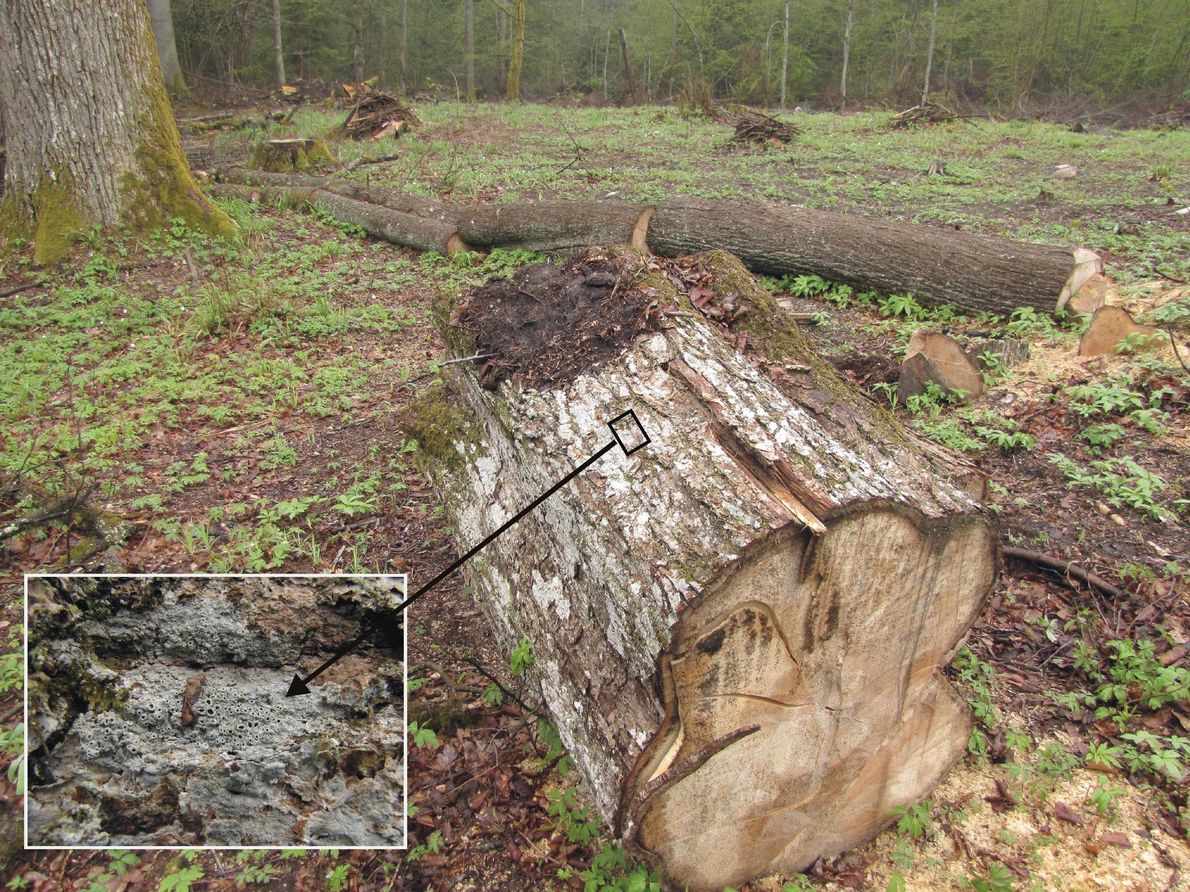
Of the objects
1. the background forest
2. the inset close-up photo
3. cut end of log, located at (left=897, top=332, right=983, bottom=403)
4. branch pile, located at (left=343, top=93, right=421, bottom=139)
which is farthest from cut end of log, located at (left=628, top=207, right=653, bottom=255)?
the background forest

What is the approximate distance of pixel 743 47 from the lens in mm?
28938

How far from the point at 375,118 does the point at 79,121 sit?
804cm

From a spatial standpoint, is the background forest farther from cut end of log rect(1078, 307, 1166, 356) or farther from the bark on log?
cut end of log rect(1078, 307, 1166, 356)

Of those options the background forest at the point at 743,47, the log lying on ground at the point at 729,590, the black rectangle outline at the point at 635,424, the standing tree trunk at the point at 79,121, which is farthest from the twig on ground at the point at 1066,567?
the background forest at the point at 743,47

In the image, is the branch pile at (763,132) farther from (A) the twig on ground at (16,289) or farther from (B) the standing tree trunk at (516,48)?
(A) the twig on ground at (16,289)

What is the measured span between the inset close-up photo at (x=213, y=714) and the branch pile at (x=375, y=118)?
1387cm

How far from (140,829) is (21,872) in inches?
21.2

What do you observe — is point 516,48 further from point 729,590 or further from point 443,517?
point 729,590

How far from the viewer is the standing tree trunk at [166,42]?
17422mm

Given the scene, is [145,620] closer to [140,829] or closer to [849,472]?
[140,829]

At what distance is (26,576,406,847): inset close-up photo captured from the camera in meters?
2.06

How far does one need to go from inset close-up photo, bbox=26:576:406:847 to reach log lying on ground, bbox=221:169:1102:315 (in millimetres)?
5440

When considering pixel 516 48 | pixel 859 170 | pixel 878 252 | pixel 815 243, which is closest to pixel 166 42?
pixel 516 48

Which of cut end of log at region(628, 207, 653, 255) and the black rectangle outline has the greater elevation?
the black rectangle outline
